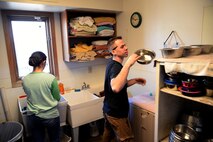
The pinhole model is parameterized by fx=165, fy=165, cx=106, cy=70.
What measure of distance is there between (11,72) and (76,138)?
1.22 meters

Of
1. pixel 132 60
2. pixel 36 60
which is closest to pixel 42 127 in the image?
pixel 36 60

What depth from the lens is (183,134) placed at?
1.36 metres

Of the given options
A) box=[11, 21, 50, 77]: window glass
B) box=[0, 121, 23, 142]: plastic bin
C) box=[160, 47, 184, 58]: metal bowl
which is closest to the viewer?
box=[160, 47, 184, 58]: metal bowl

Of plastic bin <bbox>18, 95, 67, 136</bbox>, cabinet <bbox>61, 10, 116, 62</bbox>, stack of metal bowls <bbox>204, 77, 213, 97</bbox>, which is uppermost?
cabinet <bbox>61, 10, 116, 62</bbox>

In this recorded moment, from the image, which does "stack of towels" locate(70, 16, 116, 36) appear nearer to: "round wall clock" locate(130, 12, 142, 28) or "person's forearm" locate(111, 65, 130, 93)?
"round wall clock" locate(130, 12, 142, 28)

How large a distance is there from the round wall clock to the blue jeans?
5.57 feet

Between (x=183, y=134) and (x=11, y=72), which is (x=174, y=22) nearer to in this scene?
(x=183, y=134)

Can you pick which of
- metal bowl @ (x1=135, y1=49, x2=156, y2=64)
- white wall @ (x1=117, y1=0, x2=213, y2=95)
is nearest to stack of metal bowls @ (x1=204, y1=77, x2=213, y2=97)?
metal bowl @ (x1=135, y1=49, x2=156, y2=64)

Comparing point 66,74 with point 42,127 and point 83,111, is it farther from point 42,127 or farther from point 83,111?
point 42,127

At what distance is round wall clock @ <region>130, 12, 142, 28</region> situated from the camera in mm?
2406

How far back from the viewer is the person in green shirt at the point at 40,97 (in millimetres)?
1631

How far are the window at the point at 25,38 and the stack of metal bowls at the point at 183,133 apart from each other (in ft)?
5.99

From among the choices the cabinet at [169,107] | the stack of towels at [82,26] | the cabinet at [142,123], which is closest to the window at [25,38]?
the stack of towels at [82,26]

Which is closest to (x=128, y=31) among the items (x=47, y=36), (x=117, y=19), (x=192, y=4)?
(x=117, y=19)
